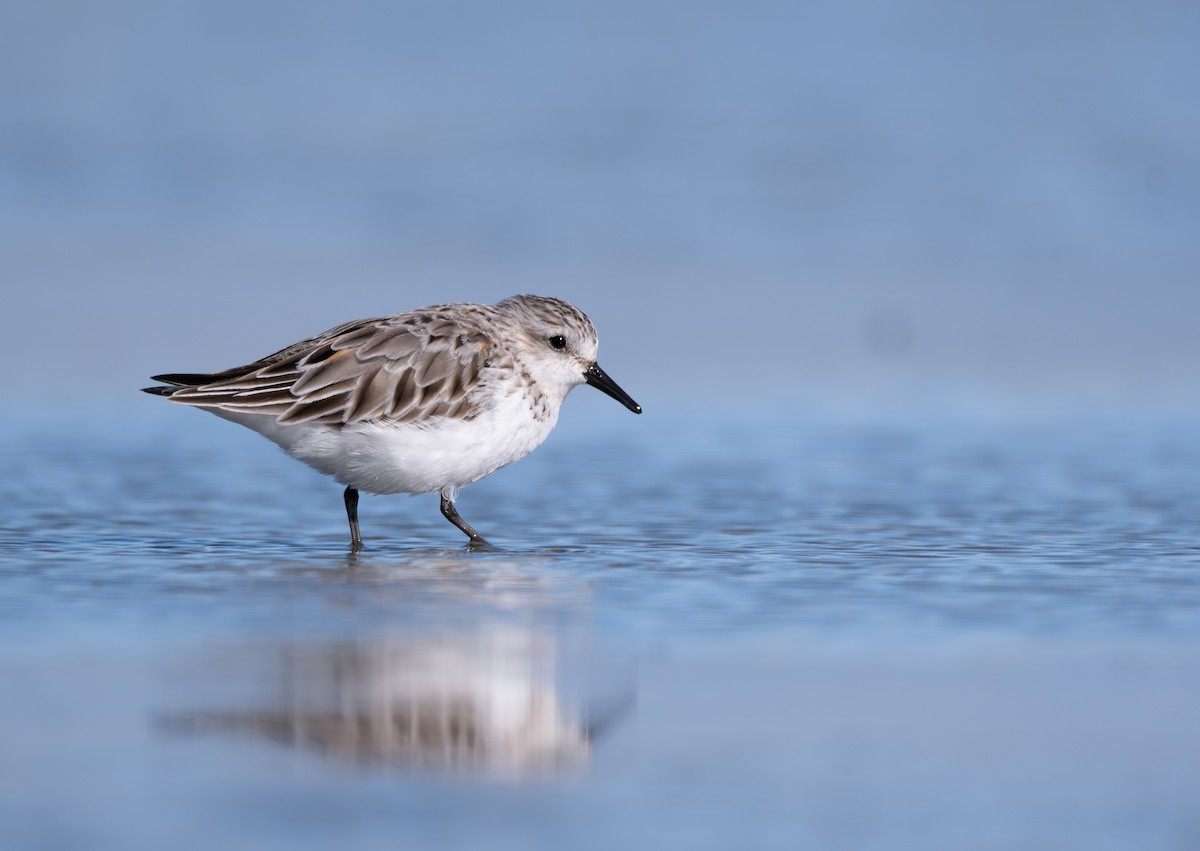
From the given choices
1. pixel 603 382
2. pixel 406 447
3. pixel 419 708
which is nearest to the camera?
pixel 419 708

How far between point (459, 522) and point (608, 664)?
104 inches

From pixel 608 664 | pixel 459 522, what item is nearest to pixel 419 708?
pixel 608 664

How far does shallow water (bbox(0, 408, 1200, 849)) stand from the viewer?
4.03m

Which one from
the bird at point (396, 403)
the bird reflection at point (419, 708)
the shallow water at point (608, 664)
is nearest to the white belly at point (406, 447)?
the bird at point (396, 403)

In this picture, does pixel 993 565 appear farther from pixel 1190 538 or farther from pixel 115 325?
pixel 115 325

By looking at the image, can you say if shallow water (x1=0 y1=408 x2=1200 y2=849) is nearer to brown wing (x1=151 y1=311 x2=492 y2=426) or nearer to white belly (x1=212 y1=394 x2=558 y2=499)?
white belly (x1=212 y1=394 x2=558 y2=499)

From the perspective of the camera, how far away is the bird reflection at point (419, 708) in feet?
14.5

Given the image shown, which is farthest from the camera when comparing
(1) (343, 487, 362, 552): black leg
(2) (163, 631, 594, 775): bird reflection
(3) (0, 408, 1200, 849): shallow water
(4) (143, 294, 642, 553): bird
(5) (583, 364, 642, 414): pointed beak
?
(5) (583, 364, 642, 414): pointed beak

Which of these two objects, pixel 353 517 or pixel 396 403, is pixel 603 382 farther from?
pixel 353 517

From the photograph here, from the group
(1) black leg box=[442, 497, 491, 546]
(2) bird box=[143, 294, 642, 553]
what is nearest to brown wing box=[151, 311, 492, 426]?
(2) bird box=[143, 294, 642, 553]

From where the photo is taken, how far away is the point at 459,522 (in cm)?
790

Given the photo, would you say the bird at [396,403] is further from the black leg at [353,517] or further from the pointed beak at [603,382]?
the pointed beak at [603,382]

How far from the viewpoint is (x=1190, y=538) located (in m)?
7.61

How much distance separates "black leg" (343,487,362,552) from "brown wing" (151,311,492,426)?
0.32 m
